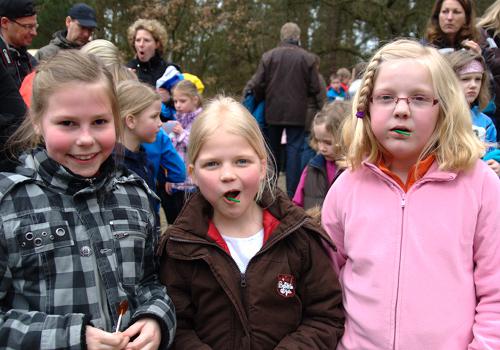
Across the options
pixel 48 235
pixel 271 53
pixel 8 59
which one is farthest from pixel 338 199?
pixel 271 53

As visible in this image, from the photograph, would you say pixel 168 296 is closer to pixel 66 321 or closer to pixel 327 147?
pixel 66 321

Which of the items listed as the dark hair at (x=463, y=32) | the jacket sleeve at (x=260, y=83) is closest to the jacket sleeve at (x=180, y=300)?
the dark hair at (x=463, y=32)

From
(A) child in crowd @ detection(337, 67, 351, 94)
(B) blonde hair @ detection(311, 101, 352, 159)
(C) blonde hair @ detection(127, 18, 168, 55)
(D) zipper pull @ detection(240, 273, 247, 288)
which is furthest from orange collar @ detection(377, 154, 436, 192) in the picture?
(A) child in crowd @ detection(337, 67, 351, 94)

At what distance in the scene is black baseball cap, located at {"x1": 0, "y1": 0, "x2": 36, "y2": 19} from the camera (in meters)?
3.77

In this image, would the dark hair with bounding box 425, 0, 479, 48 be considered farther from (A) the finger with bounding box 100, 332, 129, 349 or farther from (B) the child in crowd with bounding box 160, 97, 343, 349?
(A) the finger with bounding box 100, 332, 129, 349

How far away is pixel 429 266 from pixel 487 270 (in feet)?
0.67

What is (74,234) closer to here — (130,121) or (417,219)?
(417,219)

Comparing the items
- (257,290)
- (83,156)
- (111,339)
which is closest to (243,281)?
(257,290)

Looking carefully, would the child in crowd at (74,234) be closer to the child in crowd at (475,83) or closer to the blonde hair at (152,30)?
the child in crowd at (475,83)

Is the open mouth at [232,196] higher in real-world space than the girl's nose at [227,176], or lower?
lower

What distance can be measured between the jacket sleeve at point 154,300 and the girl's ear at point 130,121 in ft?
4.69

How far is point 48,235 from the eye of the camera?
5.75 ft

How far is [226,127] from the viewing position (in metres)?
2.07

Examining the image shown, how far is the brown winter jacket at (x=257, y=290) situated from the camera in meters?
1.96
